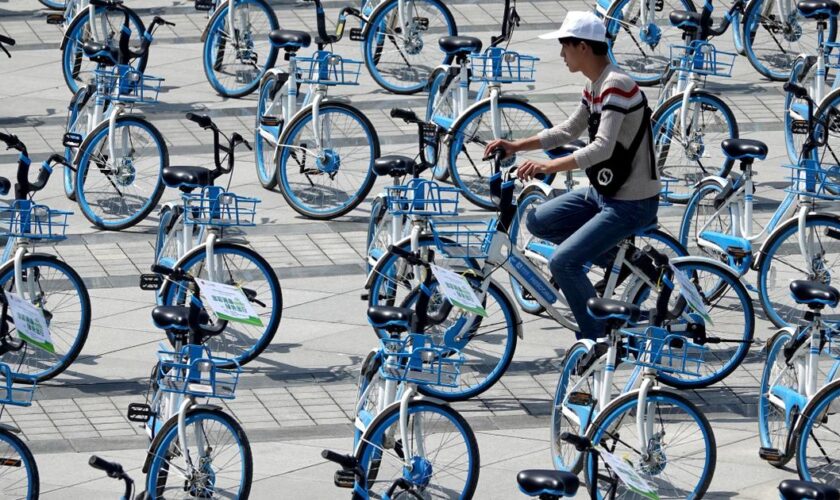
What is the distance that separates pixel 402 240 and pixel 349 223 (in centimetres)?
326

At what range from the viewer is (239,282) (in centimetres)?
1101

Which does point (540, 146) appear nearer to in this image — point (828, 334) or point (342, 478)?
point (828, 334)

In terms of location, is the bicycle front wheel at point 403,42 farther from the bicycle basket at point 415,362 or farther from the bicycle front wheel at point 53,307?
the bicycle basket at point 415,362

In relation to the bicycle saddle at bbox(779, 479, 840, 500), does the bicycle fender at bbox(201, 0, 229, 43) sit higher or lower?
lower

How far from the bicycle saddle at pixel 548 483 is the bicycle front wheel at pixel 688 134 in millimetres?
7069

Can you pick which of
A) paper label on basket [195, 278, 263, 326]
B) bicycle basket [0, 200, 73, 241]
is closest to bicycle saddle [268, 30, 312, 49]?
bicycle basket [0, 200, 73, 241]

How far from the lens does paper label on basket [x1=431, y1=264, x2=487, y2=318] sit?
29.8 feet

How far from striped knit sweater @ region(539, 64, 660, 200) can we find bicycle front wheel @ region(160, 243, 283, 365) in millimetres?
2199

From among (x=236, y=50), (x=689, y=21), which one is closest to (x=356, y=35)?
(x=236, y=50)

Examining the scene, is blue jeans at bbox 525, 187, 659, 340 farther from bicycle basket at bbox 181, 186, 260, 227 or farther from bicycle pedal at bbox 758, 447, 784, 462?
bicycle basket at bbox 181, 186, 260, 227

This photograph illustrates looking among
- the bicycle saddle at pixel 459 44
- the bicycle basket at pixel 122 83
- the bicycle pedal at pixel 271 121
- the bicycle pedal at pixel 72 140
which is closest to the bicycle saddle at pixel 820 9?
the bicycle saddle at pixel 459 44

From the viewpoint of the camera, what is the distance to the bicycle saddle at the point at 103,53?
47.3 ft

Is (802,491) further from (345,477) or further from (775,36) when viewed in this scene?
(775,36)

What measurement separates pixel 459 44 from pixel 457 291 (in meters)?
5.35
